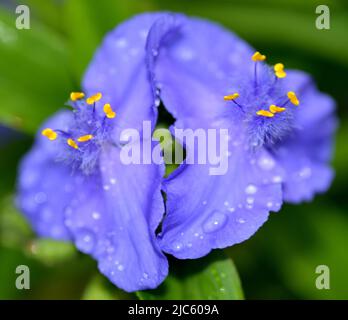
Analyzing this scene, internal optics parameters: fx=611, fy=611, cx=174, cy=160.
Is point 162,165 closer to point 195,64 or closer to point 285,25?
point 195,64

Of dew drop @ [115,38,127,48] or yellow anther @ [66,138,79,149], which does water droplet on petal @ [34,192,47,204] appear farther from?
dew drop @ [115,38,127,48]

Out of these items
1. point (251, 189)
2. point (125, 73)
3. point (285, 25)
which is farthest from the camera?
→ point (285, 25)

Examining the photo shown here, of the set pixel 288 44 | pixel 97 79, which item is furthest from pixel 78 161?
pixel 288 44

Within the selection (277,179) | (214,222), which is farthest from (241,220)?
(277,179)

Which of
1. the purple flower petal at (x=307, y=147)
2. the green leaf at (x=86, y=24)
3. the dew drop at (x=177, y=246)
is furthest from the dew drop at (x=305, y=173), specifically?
the green leaf at (x=86, y=24)

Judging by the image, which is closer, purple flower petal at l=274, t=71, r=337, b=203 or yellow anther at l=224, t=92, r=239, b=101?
yellow anther at l=224, t=92, r=239, b=101

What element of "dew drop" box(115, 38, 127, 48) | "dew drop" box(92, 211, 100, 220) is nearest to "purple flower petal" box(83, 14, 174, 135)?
"dew drop" box(115, 38, 127, 48)
